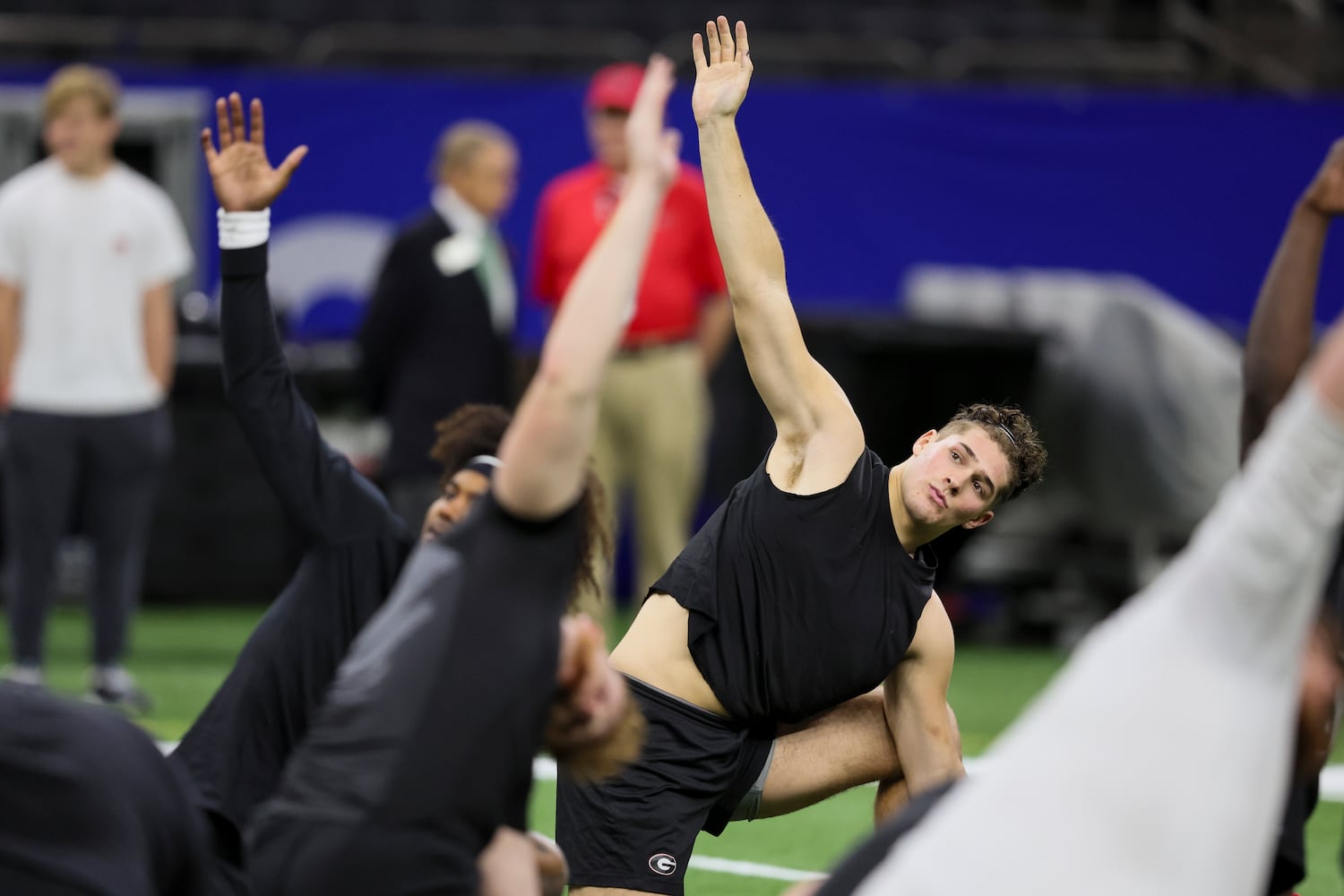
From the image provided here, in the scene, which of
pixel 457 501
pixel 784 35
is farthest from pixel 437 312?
pixel 784 35

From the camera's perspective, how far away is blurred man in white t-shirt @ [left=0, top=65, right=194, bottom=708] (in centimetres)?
732

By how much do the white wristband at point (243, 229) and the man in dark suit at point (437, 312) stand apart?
163 inches

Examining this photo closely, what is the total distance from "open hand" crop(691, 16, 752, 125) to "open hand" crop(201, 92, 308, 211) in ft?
2.79

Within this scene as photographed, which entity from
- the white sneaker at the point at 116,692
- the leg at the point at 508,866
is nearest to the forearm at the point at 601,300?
the leg at the point at 508,866

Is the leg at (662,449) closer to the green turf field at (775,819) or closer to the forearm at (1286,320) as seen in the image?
the green turf field at (775,819)

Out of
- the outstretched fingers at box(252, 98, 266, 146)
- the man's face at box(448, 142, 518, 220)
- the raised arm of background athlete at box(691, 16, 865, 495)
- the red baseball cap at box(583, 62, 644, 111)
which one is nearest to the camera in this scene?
the outstretched fingers at box(252, 98, 266, 146)

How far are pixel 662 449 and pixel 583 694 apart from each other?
5.56 m

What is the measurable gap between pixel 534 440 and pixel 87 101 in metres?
5.13

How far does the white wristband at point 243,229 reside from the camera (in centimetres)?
388

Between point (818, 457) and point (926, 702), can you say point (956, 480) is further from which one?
point (926, 702)

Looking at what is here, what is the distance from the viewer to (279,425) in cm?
380

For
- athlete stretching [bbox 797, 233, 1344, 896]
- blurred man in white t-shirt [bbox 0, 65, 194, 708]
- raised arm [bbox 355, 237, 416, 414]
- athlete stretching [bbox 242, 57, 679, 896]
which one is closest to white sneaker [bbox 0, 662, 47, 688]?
blurred man in white t-shirt [bbox 0, 65, 194, 708]

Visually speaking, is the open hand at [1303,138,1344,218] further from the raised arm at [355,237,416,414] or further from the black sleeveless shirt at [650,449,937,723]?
the raised arm at [355,237,416,414]

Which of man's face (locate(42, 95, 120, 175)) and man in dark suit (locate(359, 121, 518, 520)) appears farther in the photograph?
man in dark suit (locate(359, 121, 518, 520))
